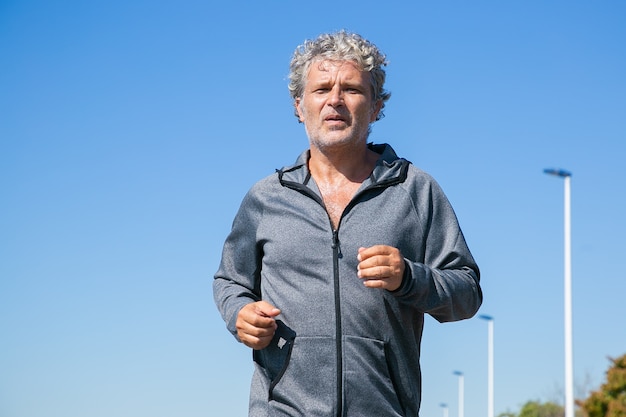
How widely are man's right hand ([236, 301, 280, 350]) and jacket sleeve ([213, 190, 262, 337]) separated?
0.28 meters

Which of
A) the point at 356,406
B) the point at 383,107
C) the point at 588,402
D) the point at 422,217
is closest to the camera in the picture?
the point at 356,406

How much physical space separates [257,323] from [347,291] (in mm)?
356

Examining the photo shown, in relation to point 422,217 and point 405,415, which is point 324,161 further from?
point 405,415

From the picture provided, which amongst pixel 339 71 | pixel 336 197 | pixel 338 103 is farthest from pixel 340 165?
pixel 339 71

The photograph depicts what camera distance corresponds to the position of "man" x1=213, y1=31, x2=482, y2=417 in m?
3.93

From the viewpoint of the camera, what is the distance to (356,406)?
3916 millimetres

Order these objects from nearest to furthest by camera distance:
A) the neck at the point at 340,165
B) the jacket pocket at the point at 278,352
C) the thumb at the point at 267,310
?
the thumb at the point at 267,310, the jacket pocket at the point at 278,352, the neck at the point at 340,165

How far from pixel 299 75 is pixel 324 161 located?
1.20ft

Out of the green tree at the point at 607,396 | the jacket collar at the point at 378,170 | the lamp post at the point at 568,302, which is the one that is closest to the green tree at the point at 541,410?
the green tree at the point at 607,396

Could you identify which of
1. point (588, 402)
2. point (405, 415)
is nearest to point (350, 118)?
point (405, 415)

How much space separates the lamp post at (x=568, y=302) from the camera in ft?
79.8

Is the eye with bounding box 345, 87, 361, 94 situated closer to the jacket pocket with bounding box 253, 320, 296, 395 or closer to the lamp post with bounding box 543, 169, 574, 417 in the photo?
the jacket pocket with bounding box 253, 320, 296, 395

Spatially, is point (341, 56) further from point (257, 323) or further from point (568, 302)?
point (568, 302)

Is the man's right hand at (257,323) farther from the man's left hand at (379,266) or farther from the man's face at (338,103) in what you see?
the man's face at (338,103)
